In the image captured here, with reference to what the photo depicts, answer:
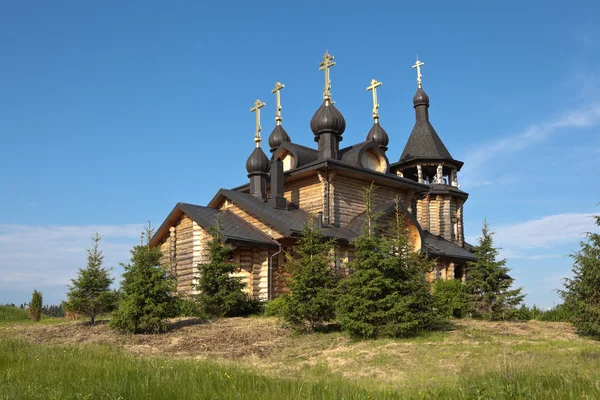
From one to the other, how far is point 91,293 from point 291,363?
852 cm

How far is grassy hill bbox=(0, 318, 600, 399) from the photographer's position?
23.1 feet

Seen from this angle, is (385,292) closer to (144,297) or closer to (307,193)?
(144,297)

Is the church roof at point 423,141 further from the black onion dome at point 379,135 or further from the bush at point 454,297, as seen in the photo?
the bush at point 454,297

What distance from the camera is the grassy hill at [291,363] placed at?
7.04 m

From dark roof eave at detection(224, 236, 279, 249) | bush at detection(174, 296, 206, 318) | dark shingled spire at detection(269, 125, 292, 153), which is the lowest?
bush at detection(174, 296, 206, 318)

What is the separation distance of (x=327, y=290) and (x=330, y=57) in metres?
15.7

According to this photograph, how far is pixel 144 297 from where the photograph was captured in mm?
15695

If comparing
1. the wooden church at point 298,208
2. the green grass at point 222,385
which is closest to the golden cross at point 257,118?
the wooden church at point 298,208

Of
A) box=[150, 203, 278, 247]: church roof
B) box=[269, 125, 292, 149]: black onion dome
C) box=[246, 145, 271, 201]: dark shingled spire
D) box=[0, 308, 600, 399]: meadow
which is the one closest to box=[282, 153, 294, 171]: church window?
box=[246, 145, 271, 201]: dark shingled spire

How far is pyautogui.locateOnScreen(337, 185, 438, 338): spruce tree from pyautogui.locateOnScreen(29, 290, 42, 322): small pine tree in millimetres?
14379

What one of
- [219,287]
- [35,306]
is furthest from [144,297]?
[35,306]

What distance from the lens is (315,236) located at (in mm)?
→ 15484

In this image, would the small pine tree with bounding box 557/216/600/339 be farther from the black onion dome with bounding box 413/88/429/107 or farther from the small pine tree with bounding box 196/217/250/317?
the black onion dome with bounding box 413/88/429/107

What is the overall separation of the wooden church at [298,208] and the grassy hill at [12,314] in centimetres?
609
